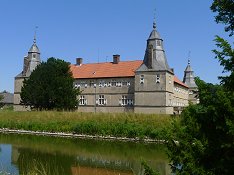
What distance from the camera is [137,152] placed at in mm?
18594

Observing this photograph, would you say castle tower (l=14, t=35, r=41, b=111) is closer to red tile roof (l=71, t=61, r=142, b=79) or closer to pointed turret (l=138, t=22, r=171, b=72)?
red tile roof (l=71, t=61, r=142, b=79)

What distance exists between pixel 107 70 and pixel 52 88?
37.6ft

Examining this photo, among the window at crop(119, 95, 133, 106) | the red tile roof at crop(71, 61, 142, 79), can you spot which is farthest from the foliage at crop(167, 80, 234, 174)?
the red tile roof at crop(71, 61, 142, 79)

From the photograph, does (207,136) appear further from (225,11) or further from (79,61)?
(79,61)

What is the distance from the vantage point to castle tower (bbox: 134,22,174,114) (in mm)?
44625

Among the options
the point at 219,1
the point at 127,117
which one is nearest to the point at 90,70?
the point at 127,117

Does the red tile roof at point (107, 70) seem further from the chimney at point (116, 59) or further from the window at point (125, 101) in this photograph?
the window at point (125, 101)

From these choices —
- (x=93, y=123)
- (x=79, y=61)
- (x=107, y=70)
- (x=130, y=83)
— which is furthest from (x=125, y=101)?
(x=93, y=123)

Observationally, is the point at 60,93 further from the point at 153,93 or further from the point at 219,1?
the point at 219,1

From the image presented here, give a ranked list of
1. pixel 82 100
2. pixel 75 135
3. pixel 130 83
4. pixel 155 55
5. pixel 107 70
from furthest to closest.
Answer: pixel 82 100 → pixel 107 70 → pixel 130 83 → pixel 155 55 → pixel 75 135

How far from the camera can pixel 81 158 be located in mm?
16578

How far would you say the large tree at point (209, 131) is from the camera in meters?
3.55

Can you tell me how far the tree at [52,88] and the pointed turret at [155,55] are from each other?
10223 millimetres

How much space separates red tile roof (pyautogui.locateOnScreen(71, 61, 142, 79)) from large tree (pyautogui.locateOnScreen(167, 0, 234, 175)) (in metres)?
44.4
